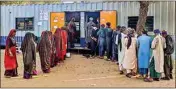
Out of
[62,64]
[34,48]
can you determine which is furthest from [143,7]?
[34,48]

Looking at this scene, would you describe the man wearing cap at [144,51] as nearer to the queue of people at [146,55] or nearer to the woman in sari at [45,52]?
the queue of people at [146,55]

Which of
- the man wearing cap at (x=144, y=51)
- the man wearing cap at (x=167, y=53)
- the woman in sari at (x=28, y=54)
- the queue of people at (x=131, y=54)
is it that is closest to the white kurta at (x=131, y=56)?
the queue of people at (x=131, y=54)

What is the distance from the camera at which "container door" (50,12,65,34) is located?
20.0 metres

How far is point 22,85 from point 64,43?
18.2 feet

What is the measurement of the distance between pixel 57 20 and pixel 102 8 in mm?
2553

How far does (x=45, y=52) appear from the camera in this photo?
544 inches

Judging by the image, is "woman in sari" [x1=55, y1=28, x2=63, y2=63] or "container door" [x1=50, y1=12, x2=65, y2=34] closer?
"woman in sari" [x1=55, y1=28, x2=63, y2=63]

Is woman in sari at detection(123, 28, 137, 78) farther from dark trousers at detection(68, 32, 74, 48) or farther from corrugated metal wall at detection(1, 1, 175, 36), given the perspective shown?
dark trousers at detection(68, 32, 74, 48)

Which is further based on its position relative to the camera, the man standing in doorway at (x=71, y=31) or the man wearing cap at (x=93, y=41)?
the man standing in doorway at (x=71, y=31)

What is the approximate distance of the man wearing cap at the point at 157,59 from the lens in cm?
1191

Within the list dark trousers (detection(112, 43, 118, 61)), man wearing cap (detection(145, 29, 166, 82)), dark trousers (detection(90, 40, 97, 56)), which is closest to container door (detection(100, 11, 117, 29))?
dark trousers (detection(90, 40, 97, 56))

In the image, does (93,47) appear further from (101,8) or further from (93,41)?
(101,8)

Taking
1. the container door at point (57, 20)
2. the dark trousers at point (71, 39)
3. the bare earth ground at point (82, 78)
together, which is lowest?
the bare earth ground at point (82, 78)

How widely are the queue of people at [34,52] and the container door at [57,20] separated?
9.68ft
